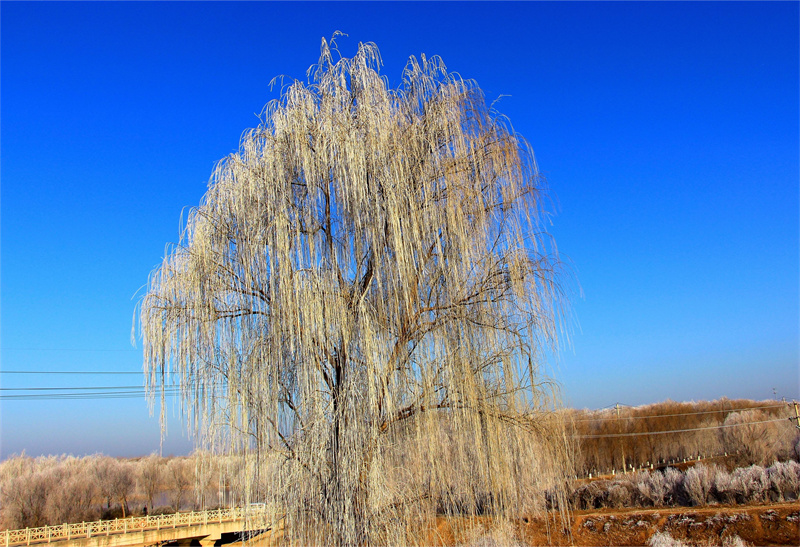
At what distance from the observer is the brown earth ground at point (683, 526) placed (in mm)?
12656

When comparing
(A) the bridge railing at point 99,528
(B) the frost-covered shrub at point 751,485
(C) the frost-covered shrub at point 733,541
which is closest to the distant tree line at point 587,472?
(B) the frost-covered shrub at point 751,485

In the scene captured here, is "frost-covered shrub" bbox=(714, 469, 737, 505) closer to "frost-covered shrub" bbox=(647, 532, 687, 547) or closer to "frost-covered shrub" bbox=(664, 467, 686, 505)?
"frost-covered shrub" bbox=(664, 467, 686, 505)

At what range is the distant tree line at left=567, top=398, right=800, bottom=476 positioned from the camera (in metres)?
25.0

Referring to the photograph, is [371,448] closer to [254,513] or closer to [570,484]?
[254,513]

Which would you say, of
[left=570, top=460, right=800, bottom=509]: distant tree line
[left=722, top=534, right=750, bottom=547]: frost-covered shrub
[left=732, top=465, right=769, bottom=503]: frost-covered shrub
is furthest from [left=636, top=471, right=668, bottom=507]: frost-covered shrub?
[left=722, top=534, right=750, bottom=547]: frost-covered shrub

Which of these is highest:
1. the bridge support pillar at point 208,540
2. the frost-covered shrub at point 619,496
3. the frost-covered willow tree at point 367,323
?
the frost-covered willow tree at point 367,323

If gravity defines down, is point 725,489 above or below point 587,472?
above

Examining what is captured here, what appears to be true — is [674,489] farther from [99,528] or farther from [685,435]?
[99,528]

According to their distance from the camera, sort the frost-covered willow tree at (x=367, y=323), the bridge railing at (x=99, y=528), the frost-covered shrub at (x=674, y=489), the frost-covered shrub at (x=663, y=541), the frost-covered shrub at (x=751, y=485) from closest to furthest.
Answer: the frost-covered willow tree at (x=367, y=323)
the frost-covered shrub at (x=663, y=541)
the frost-covered shrub at (x=751, y=485)
the frost-covered shrub at (x=674, y=489)
the bridge railing at (x=99, y=528)

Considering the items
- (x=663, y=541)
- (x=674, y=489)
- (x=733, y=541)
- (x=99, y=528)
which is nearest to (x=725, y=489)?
(x=674, y=489)

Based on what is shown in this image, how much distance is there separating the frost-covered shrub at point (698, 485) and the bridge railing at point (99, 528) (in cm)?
1528

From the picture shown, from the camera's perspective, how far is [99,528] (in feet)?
65.9

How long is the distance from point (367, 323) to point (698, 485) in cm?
1632

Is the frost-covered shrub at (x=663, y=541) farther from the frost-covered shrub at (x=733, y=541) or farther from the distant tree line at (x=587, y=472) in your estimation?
the distant tree line at (x=587, y=472)
